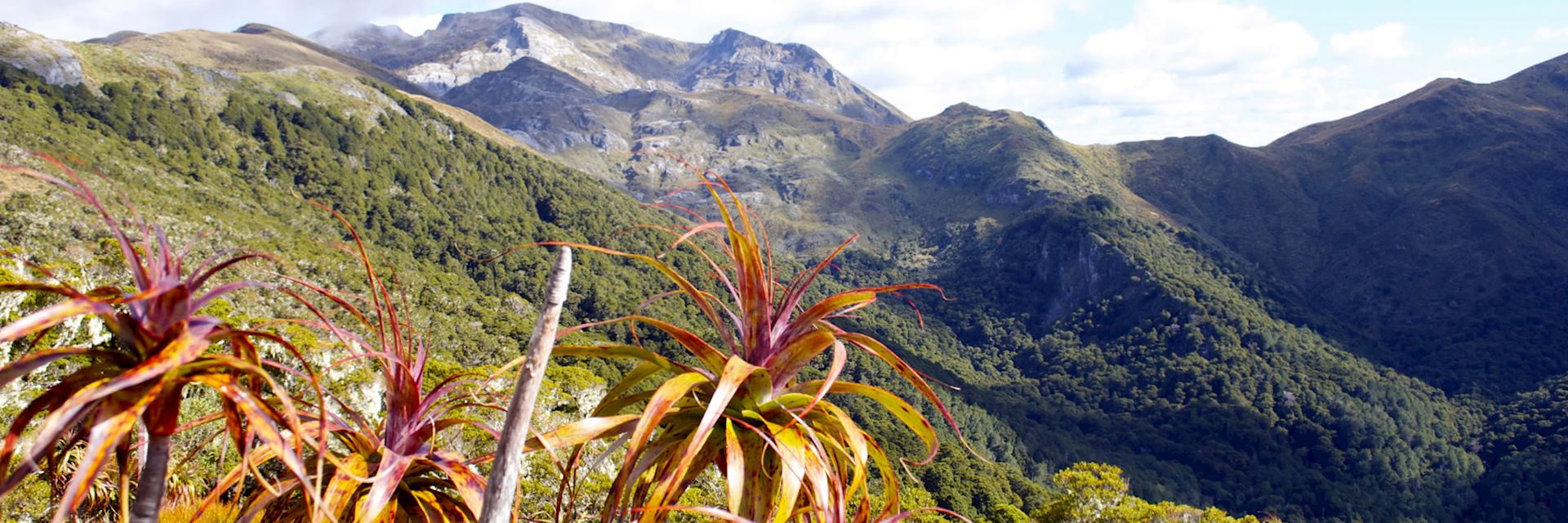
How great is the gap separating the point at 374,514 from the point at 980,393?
428 feet

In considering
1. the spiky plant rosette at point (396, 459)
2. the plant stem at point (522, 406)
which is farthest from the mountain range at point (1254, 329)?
the plant stem at point (522, 406)

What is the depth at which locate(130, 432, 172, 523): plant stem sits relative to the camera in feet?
5.28

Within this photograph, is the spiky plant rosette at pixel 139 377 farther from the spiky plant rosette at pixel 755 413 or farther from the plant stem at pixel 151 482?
the spiky plant rosette at pixel 755 413

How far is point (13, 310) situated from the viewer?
11742 mm

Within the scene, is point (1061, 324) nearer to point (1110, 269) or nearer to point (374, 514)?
point (1110, 269)

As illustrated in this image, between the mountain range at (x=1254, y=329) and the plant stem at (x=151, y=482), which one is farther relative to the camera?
the mountain range at (x=1254, y=329)

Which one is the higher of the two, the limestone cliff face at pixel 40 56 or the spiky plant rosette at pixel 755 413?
the limestone cliff face at pixel 40 56

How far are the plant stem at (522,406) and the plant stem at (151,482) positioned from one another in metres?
0.67

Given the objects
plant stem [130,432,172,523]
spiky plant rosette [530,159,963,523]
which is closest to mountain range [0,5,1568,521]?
spiky plant rosette [530,159,963,523]

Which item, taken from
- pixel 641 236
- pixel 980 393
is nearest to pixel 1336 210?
pixel 980 393

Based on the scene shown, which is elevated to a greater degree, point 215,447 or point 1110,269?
point 215,447

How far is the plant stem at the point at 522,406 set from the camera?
1.82m

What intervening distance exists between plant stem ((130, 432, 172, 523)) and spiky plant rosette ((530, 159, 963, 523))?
882 mm

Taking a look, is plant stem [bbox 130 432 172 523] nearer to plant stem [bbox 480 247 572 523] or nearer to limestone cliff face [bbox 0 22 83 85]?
plant stem [bbox 480 247 572 523]
